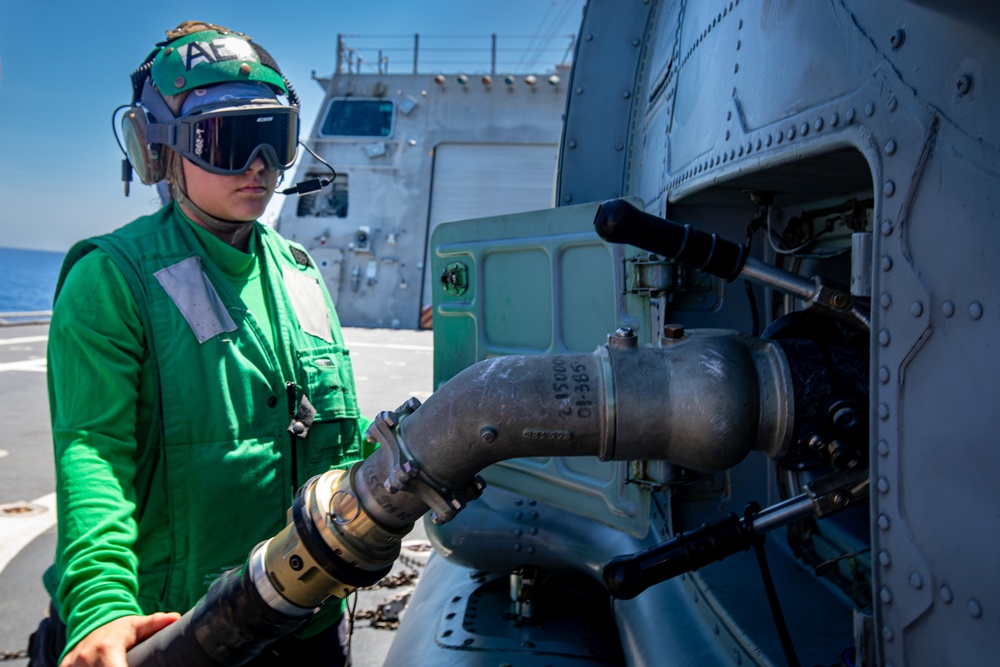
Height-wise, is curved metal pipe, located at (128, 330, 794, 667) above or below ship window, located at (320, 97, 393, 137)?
below

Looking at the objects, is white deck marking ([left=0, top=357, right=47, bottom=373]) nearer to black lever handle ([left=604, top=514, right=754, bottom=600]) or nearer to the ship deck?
the ship deck

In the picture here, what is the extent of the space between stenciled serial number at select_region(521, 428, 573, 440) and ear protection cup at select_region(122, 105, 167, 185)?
1.46 meters

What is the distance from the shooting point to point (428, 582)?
3.64 meters

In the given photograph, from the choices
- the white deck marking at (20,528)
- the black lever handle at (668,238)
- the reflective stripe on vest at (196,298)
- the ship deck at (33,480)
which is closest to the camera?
the black lever handle at (668,238)

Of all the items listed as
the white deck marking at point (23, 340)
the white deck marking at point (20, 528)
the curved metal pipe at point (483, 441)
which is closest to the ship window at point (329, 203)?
the white deck marking at point (23, 340)

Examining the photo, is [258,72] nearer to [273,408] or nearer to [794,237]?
[273,408]

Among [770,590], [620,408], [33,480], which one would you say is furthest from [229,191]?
[33,480]

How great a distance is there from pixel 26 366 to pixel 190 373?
9.20m

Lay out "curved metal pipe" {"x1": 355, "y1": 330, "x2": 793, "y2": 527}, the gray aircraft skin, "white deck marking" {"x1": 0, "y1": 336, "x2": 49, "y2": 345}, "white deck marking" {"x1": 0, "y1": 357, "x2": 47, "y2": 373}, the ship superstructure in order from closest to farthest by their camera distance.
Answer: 1. the gray aircraft skin
2. "curved metal pipe" {"x1": 355, "y1": 330, "x2": 793, "y2": 527}
3. "white deck marking" {"x1": 0, "y1": 357, "x2": 47, "y2": 373}
4. "white deck marking" {"x1": 0, "y1": 336, "x2": 49, "y2": 345}
5. the ship superstructure

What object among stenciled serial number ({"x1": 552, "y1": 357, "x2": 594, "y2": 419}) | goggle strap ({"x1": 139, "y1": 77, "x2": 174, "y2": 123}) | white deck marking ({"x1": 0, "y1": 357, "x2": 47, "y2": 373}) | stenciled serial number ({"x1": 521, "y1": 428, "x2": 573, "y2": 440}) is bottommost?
white deck marking ({"x1": 0, "y1": 357, "x2": 47, "y2": 373})

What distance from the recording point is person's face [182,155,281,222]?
2078mm

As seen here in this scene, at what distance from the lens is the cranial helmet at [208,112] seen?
2043 millimetres

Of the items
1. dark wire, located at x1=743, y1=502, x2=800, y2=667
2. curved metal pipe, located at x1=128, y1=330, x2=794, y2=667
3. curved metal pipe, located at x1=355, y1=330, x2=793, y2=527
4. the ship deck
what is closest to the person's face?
curved metal pipe, located at x1=128, y1=330, x2=794, y2=667

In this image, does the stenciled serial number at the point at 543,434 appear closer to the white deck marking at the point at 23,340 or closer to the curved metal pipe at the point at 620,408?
the curved metal pipe at the point at 620,408
